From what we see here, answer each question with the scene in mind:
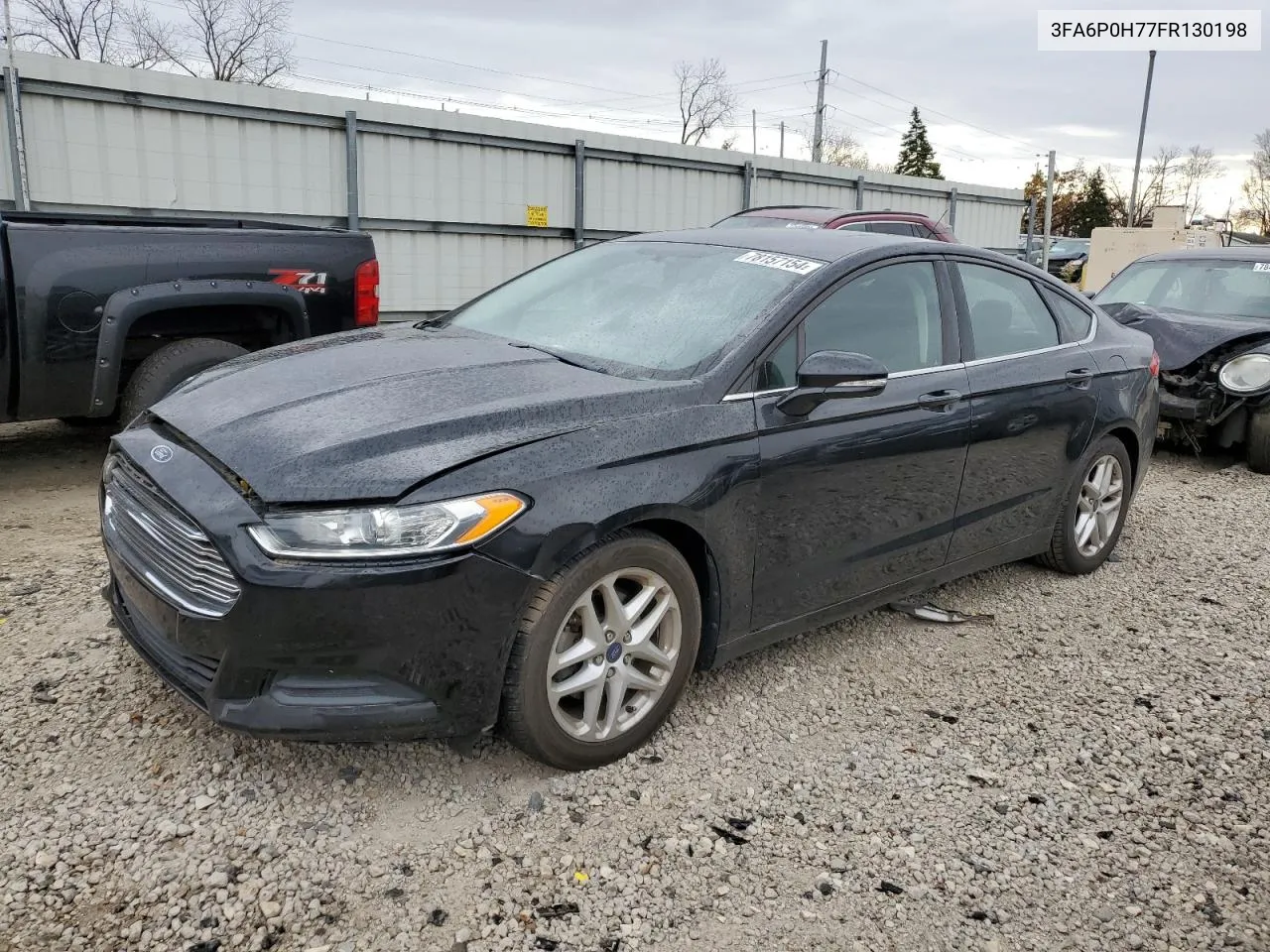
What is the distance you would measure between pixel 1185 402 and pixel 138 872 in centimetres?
745

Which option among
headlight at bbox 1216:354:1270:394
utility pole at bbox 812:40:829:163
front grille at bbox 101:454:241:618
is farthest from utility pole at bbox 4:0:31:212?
utility pole at bbox 812:40:829:163

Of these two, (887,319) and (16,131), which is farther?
(16,131)

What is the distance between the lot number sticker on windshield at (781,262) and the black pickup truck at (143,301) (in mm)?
3056

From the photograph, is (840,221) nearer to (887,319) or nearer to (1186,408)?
(1186,408)

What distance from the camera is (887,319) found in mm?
3855

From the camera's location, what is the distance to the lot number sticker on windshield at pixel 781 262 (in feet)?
12.0

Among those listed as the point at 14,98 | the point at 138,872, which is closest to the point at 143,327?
the point at 138,872

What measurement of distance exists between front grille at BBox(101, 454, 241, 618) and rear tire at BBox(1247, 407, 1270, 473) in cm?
744

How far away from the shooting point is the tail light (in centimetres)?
606

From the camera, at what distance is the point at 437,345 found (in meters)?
3.62

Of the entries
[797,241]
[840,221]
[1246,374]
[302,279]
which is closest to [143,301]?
[302,279]

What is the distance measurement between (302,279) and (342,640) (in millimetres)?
3791

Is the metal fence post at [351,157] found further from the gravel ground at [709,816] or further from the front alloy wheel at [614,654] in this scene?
the front alloy wheel at [614,654]

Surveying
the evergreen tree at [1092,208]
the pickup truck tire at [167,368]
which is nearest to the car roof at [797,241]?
the pickup truck tire at [167,368]
